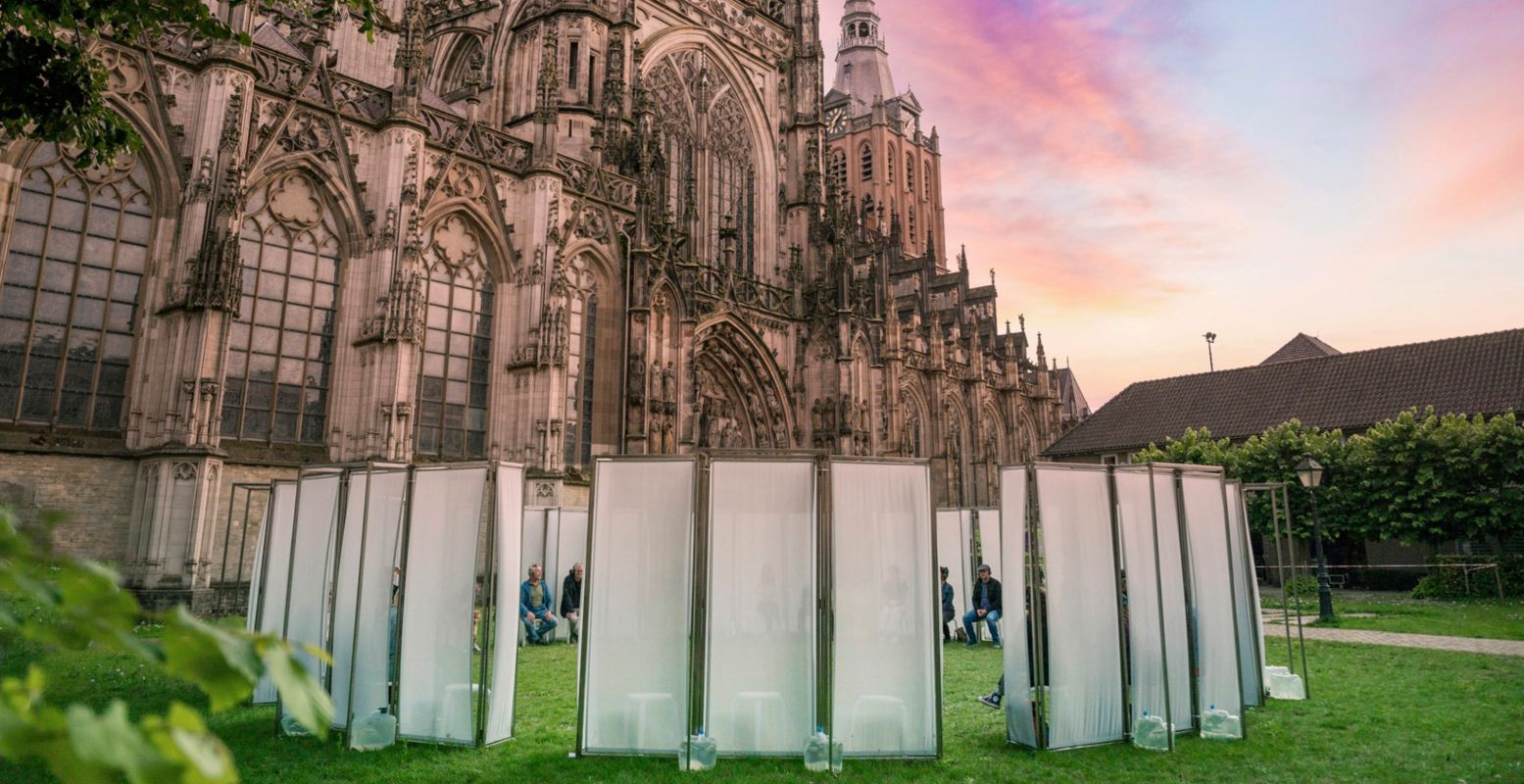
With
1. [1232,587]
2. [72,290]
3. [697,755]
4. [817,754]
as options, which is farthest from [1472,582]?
[72,290]

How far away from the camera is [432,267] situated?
20.9 meters

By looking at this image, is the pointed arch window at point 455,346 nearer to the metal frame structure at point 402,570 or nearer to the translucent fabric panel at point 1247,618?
the metal frame structure at point 402,570

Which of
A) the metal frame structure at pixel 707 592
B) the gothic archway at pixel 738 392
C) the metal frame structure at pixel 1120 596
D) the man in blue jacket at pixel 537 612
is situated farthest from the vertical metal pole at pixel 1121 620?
the gothic archway at pixel 738 392

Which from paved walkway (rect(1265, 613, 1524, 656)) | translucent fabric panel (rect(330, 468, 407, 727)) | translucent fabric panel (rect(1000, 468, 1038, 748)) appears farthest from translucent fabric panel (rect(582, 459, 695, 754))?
paved walkway (rect(1265, 613, 1524, 656))

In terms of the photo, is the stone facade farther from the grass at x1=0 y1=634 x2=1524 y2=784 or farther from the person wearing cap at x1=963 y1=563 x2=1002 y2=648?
the person wearing cap at x1=963 y1=563 x2=1002 y2=648

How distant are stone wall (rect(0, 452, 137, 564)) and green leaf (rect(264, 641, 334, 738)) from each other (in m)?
17.1

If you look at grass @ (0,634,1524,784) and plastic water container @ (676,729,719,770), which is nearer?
grass @ (0,634,1524,784)

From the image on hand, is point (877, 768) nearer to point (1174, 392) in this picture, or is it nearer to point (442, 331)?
point (442, 331)

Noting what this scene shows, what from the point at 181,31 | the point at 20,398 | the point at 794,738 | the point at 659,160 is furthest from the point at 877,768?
the point at 659,160

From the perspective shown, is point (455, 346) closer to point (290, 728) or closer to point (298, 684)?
point (290, 728)

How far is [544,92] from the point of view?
22594 millimetres

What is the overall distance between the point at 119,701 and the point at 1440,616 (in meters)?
23.3

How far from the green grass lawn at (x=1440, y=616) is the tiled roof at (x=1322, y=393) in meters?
14.1

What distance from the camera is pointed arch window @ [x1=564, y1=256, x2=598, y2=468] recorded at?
74.8ft
